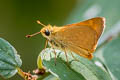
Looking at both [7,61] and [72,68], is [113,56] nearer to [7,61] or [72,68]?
[72,68]

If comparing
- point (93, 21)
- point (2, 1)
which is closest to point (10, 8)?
point (2, 1)

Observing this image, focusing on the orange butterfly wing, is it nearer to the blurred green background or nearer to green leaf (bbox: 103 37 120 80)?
green leaf (bbox: 103 37 120 80)

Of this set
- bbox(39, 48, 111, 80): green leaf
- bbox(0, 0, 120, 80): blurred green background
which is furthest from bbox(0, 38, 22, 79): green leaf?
bbox(0, 0, 120, 80): blurred green background

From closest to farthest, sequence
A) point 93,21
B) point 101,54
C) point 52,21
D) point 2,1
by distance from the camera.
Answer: point 93,21, point 101,54, point 2,1, point 52,21

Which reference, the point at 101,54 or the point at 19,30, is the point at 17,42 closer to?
the point at 19,30

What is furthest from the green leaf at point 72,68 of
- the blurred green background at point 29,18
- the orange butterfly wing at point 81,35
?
the blurred green background at point 29,18

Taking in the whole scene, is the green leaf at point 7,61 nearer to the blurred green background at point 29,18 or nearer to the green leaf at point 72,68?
the green leaf at point 72,68
